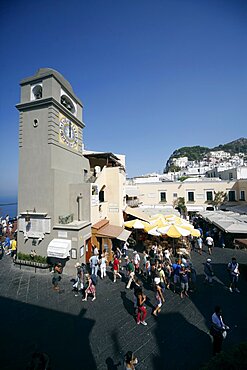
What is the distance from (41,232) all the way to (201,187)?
25938mm

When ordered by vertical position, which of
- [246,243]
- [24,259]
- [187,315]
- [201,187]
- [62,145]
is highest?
[62,145]

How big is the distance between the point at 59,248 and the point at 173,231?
7973 millimetres

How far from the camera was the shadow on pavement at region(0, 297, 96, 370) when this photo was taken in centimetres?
560

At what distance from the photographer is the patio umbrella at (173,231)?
43.0ft

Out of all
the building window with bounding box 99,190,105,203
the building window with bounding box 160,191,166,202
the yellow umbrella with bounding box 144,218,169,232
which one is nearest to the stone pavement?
the yellow umbrella with bounding box 144,218,169,232

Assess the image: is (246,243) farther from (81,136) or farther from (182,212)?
(182,212)

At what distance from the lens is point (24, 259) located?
40.8 ft

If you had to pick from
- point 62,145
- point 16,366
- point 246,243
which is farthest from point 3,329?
point 246,243

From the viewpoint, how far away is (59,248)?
11.4 m

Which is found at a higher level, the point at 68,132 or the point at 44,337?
the point at 68,132

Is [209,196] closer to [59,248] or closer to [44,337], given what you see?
[59,248]

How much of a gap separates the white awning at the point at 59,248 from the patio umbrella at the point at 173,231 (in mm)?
6769

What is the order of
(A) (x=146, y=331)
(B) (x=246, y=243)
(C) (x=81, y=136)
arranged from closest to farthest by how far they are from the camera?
(A) (x=146, y=331) → (B) (x=246, y=243) → (C) (x=81, y=136)

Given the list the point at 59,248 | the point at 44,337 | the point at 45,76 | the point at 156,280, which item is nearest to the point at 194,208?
the point at 156,280
